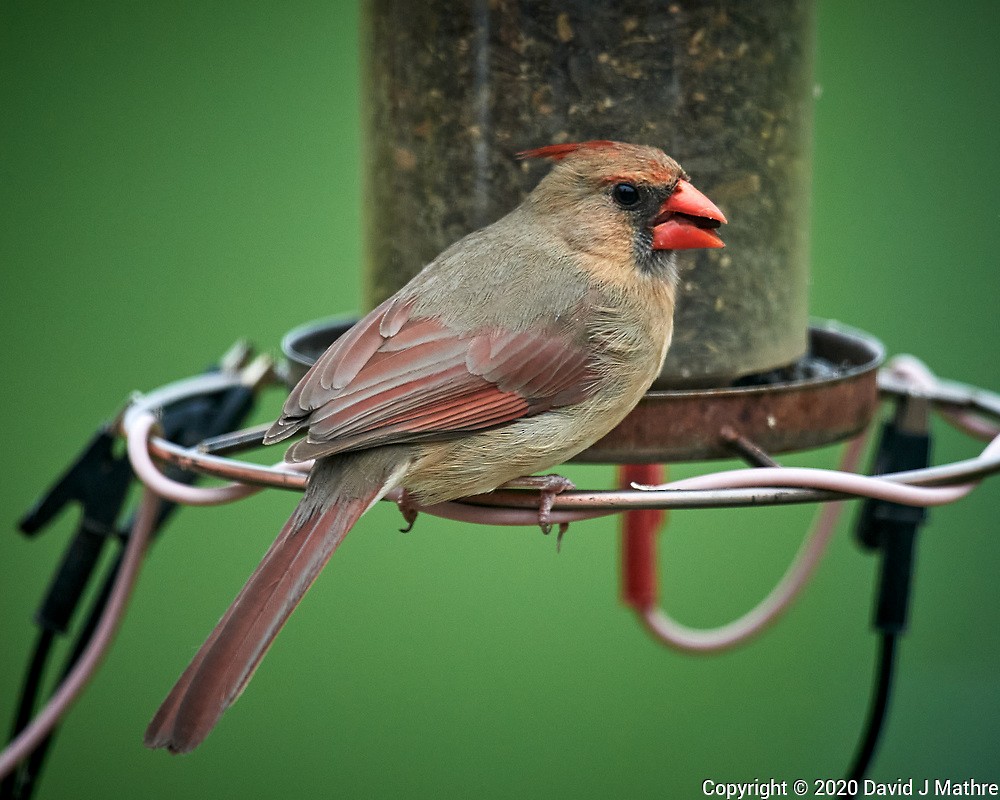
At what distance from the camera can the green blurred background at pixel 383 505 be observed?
→ 4004mm

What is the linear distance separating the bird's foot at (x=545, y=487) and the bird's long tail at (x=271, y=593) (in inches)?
7.5

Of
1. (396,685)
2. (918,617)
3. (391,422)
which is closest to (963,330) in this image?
(918,617)

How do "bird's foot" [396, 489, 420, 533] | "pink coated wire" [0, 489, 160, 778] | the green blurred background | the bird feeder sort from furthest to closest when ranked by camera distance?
1. the green blurred background
2. "pink coated wire" [0, 489, 160, 778]
3. the bird feeder
4. "bird's foot" [396, 489, 420, 533]

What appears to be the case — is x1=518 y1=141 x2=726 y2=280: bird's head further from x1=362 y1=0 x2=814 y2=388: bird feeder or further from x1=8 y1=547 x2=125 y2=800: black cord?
x1=8 y1=547 x2=125 y2=800: black cord

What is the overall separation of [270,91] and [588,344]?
217 centimetres

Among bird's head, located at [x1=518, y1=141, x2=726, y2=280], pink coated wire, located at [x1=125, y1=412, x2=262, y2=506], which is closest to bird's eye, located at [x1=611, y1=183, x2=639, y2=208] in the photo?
bird's head, located at [x1=518, y1=141, x2=726, y2=280]

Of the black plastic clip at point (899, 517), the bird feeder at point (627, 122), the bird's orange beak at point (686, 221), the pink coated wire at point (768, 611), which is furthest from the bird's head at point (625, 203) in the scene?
the pink coated wire at point (768, 611)

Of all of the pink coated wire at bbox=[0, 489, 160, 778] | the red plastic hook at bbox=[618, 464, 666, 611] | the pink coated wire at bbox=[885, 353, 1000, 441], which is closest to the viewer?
the pink coated wire at bbox=[0, 489, 160, 778]

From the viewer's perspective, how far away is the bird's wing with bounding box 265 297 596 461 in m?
2.09

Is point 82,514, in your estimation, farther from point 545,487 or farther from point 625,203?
point 625,203

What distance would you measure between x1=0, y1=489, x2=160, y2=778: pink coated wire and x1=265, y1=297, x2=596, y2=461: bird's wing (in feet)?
1.98

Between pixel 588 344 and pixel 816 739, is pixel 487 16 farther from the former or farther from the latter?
pixel 816 739

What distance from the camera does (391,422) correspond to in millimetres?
2094

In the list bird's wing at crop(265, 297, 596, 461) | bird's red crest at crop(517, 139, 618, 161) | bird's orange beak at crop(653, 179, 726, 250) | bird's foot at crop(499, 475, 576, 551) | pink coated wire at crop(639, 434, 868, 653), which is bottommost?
pink coated wire at crop(639, 434, 868, 653)
